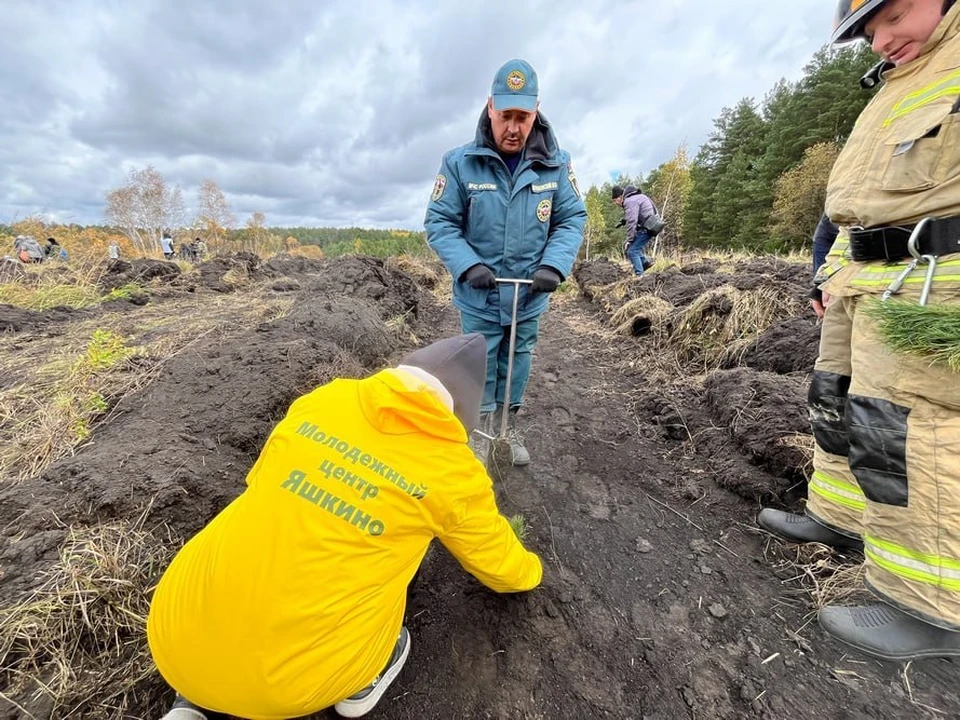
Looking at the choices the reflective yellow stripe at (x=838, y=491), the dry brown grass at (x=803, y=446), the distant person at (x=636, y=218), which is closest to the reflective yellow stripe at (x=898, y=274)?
the reflective yellow stripe at (x=838, y=491)

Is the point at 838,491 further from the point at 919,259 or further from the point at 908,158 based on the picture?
the point at 908,158

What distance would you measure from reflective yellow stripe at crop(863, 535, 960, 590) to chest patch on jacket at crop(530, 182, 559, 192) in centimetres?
231

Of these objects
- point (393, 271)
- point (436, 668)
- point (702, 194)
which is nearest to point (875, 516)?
point (436, 668)

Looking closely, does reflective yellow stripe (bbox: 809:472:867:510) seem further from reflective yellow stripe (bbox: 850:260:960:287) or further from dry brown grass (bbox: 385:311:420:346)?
dry brown grass (bbox: 385:311:420:346)

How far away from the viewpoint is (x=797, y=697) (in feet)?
4.79

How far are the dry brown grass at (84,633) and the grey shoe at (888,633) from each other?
2573 mm

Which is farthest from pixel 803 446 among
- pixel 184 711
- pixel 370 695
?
pixel 184 711

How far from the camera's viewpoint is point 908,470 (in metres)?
1.45

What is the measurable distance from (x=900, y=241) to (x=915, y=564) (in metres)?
1.15

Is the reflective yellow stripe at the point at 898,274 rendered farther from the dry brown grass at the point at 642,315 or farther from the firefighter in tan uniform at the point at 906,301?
the dry brown grass at the point at 642,315

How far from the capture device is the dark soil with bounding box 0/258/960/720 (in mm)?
1500

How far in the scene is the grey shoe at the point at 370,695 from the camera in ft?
4.60

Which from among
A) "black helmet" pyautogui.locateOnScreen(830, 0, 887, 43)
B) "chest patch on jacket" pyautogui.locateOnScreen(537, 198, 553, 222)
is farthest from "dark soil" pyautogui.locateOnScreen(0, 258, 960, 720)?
"black helmet" pyautogui.locateOnScreen(830, 0, 887, 43)

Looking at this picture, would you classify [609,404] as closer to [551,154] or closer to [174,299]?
[551,154]
